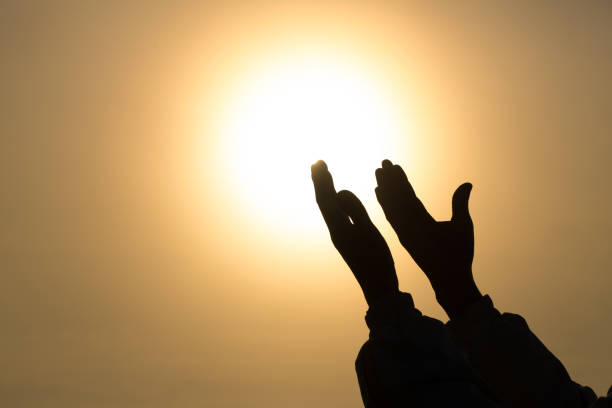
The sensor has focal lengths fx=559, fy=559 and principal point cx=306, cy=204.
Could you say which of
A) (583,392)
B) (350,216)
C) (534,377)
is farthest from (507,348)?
(350,216)

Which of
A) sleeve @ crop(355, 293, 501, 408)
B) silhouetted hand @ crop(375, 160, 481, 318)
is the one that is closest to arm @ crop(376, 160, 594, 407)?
silhouetted hand @ crop(375, 160, 481, 318)

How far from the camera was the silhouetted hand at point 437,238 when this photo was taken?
57.0 inches

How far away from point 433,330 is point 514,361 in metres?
0.34

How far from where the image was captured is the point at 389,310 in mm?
1147

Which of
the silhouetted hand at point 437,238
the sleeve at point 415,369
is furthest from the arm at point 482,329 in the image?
the sleeve at point 415,369

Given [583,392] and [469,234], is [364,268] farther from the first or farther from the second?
[583,392]

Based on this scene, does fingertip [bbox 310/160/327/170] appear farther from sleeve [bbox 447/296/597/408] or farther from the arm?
sleeve [bbox 447/296/597/408]

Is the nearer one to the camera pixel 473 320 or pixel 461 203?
pixel 473 320

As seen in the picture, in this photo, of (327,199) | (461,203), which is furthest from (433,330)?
(461,203)

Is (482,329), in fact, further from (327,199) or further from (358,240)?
(327,199)

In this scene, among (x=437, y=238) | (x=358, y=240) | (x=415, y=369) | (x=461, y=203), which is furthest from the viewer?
(x=461, y=203)

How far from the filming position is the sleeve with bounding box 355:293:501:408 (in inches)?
39.2

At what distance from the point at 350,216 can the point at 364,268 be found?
0.53 feet

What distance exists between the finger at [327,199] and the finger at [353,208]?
15 mm
